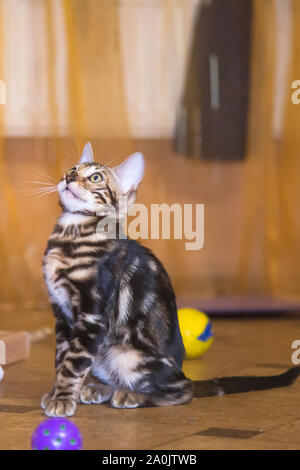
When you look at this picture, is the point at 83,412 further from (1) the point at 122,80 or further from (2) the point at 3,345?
(1) the point at 122,80

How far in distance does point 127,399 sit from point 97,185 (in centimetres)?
53

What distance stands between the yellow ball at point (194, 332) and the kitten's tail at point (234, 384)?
1.70 feet

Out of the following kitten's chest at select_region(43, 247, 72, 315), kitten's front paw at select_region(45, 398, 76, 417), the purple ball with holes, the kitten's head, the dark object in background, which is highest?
the dark object in background

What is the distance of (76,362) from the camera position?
1.80 meters

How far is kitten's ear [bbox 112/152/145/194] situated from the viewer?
1.89 meters

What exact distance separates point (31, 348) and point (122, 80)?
178 centimetres

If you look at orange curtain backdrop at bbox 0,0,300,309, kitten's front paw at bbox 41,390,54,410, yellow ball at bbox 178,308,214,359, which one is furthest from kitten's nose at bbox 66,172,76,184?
orange curtain backdrop at bbox 0,0,300,309

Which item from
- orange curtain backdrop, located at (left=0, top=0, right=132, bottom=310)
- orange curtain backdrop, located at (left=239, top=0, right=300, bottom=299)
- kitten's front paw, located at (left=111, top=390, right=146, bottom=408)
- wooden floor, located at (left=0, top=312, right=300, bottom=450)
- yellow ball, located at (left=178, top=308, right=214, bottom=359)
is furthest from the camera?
orange curtain backdrop, located at (left=239, top=0, right=300, bottom=299)

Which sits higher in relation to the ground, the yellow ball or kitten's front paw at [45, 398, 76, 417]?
kitten's front paw at [45, 398, 76, 417]

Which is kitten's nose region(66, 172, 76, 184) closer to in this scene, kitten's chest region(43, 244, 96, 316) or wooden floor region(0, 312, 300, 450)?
kitten's chest region(43, 244, 96, 316)

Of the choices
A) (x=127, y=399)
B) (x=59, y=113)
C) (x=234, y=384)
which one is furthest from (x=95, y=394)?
(x=59, y=113)

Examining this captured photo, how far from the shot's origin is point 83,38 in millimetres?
4066
